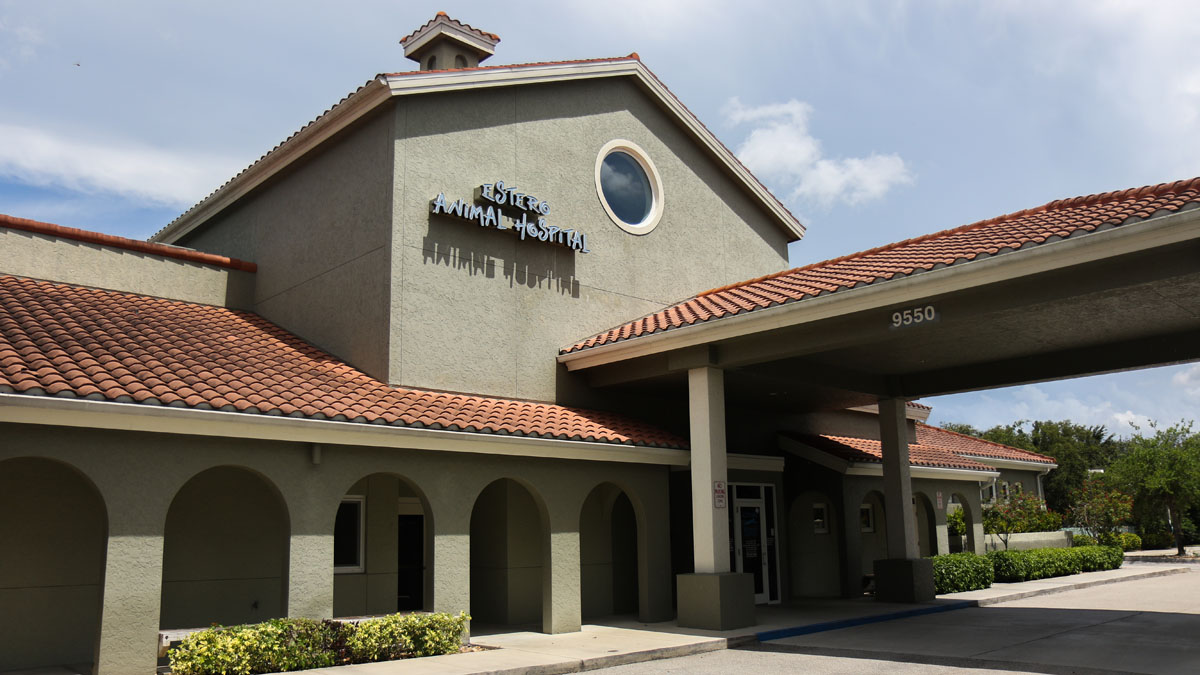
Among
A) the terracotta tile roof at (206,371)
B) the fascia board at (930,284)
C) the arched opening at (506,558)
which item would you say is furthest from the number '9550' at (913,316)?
the arched opening at (506,558)

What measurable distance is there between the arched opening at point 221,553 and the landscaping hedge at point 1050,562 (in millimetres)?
16654

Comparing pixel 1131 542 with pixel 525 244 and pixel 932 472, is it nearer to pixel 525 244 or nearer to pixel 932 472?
pixel 932 472

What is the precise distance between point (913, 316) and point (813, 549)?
1034 centimetres

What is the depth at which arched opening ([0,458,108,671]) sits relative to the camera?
35.6ft

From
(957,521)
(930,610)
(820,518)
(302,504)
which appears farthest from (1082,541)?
(302,504)

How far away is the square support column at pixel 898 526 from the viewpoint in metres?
18.6

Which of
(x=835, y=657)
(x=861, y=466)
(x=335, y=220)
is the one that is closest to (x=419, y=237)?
(x=335, y=220)

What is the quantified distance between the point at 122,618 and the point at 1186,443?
121 ft

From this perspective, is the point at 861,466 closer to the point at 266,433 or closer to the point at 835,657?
the point at 835,657

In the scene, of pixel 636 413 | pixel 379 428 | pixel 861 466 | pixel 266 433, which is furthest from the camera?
pixel 861 466

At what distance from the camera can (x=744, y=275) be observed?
21094 millimetres

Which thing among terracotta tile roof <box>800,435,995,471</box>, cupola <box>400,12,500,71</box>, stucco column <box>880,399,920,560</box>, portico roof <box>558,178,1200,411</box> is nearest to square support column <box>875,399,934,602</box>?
stucco column <box>880,399,920,560</box>

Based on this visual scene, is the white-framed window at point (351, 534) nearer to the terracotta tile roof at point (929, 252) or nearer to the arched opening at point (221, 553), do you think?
the arched opening at point (221, 553)

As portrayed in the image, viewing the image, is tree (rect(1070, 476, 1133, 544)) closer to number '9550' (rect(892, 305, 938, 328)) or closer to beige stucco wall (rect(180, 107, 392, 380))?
number '9550' (rect(892, 305, 938, 328))
